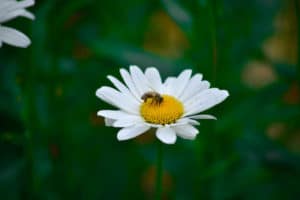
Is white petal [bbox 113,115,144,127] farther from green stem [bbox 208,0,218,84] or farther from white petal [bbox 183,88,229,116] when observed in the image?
green stem [bbox 208,0,218,84]

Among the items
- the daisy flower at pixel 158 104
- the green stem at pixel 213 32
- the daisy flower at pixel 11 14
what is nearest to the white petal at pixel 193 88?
the daisy flower at pixel 158 104

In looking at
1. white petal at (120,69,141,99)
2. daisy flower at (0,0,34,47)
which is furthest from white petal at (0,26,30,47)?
white petal at (120,69,141,99)

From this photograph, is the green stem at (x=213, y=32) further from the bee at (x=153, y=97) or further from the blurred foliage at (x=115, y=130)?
the bee at (x=153, y=97)

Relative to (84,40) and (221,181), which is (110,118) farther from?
(84,40)

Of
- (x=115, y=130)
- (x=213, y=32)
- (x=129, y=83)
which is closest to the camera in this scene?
(x=129, y=83)

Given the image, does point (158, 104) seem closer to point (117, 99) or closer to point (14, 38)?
point (117, 99)

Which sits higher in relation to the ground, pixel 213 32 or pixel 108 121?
pixel 213 32

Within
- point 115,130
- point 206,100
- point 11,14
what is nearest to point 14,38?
point 11,14
